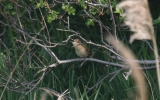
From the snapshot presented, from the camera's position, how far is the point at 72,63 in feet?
19.3

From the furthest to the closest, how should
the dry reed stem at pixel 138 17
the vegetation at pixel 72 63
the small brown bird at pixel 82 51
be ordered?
1. the small brown bird at pixel 82 51
2. the vegetation at pixel 72 63
3. the dry reed stem at pixel 138 17

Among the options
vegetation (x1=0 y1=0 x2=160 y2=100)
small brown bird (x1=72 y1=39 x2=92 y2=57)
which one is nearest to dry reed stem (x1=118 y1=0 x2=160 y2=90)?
vegetation (x1=0 y1=0 x2=160 y2=100)

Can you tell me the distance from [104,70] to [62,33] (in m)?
1.19

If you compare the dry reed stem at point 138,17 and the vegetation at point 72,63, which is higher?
the dry reed stem at point 138,17

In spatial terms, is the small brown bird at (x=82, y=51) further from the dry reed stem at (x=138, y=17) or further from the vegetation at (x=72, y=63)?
the dry reed stem at (x=138, y=17)

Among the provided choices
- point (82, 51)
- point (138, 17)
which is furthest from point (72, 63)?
point (138, 17)

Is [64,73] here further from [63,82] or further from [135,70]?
[135,70]

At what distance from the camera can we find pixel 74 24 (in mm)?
6895

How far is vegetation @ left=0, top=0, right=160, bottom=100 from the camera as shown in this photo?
441 centimetres

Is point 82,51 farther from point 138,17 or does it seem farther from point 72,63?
point 138,17

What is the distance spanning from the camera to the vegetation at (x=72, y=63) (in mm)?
4410

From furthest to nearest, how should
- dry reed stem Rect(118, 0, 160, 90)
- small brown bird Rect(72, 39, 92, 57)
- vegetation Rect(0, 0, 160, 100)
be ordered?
1. small brown bird Rect(72, 39, 92, 57)
2. vegetation Rect(0, 0, 160, 100)
3. dry reed stem Rect(118, 0, 160, 90)

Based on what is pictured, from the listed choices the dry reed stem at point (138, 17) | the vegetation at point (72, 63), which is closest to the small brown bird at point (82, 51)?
the vegetation at point (72, 63)

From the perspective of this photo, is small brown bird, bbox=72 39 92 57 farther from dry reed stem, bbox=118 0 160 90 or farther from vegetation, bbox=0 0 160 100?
dry reed stem, bbox=118 0 160 90
